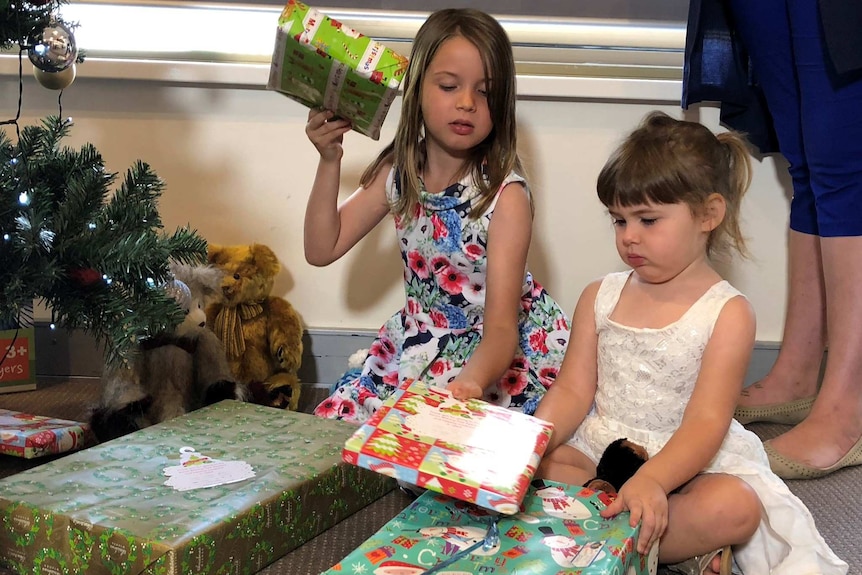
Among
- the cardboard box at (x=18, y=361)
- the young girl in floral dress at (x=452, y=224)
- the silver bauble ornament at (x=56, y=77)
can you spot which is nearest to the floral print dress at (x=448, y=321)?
the young girl in floral dress at (x=452, y=224)

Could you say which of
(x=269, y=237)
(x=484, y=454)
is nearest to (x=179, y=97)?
(x=269, y=237)

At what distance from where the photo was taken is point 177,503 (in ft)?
3.31

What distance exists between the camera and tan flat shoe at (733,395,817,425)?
5.03 feet

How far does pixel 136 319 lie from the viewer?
123 cm

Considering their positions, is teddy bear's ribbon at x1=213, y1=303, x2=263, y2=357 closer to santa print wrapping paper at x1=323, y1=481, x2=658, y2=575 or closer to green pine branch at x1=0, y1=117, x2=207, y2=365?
green pine branch at x1=0, y1=117, x2=207, y2=365

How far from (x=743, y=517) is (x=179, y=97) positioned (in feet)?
4.06

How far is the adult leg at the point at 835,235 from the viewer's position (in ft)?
4.38

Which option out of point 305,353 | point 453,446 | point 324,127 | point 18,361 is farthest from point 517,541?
point 18,361

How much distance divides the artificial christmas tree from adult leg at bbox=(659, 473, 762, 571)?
2.36 ft

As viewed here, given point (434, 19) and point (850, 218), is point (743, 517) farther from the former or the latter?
point (434, 19)

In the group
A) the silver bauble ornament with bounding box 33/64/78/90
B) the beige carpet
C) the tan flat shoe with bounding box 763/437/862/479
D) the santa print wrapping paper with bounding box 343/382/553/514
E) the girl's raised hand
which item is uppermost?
A: the silver bauble ornament with bounding box 33/64/78/90

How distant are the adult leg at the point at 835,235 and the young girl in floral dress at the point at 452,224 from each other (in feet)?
1.33

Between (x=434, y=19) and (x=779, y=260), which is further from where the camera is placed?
(x=779, y=260)

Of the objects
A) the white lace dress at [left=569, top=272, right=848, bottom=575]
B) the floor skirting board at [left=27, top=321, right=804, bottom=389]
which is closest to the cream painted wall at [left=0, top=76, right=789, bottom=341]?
the floor skirting board at [left=27, top=321, right=804, bottom=389]
